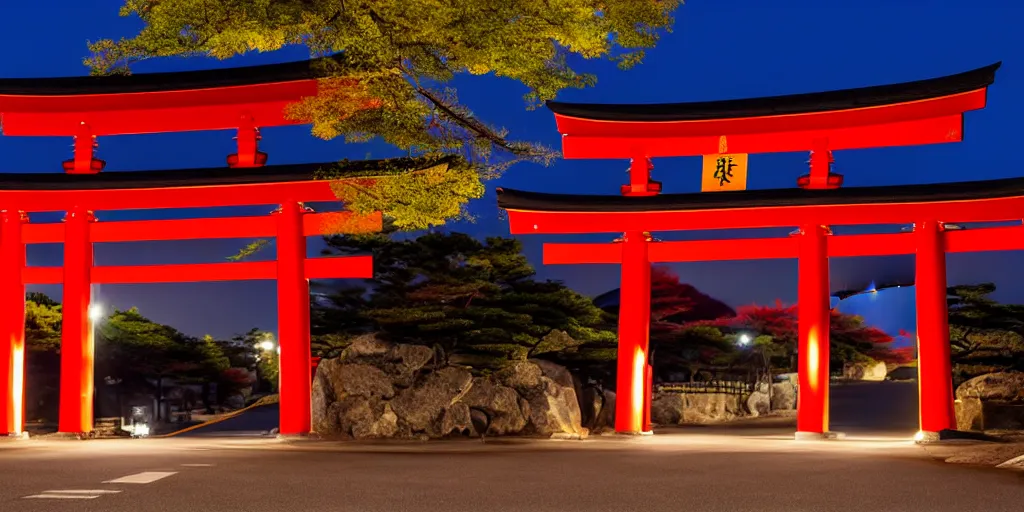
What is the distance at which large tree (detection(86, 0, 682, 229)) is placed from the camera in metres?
13.5

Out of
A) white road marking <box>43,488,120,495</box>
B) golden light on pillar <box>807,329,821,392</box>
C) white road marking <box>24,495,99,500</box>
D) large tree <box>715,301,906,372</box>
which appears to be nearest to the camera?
white road marking <box>24,495,99,500</box>

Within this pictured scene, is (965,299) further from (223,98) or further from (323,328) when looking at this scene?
(223,98)

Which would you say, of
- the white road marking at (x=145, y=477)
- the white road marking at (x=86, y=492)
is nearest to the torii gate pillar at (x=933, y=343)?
the white road marking at (x=145, y=477)

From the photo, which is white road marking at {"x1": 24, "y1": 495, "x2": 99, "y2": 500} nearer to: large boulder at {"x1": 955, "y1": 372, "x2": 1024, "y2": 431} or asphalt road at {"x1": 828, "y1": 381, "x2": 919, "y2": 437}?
asphalt road at {"x1": 828, "y1": 381, "x2": 919, "y2": 437}

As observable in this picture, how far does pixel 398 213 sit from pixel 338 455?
354 centimetres

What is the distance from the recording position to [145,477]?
11.5m

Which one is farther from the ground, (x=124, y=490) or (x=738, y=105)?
(x=738, y=105)

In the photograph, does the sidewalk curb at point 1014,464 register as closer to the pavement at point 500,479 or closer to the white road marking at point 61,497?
the pavement at point 500,479

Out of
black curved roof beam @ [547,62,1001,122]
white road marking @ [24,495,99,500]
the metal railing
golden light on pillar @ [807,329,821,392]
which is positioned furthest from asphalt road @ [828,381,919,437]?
white road marking @ [24,495,99,500]

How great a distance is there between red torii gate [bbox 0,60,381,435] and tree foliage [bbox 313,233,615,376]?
125 inches

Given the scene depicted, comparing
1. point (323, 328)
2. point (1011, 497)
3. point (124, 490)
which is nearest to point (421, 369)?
point (323, 328)

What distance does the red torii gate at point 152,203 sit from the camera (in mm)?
18844

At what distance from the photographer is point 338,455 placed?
14.9m

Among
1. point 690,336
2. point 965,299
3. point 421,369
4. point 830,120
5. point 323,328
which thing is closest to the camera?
point 830,120
